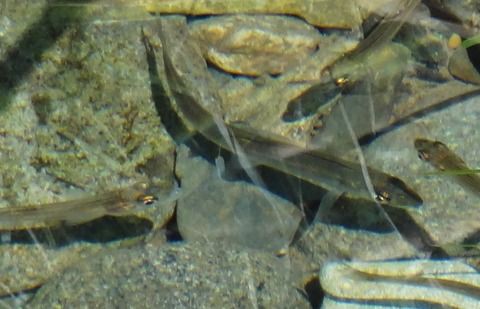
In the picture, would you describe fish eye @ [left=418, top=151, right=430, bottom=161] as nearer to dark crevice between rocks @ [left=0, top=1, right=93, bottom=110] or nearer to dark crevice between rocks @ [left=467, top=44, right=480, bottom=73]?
dark crevice between rocks @ [left=467, top=44, right=480, bottom=73]

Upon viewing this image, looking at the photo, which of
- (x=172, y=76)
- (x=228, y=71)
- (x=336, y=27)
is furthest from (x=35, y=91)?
(x=336, y=27)

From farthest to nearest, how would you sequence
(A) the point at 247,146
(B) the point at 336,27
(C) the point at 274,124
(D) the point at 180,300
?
(B) the point at 336,27 → (C) the point at 274,124 → (A) the point at 247,146 → (D) the point at 180,300

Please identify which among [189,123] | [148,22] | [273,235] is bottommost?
[273,235]

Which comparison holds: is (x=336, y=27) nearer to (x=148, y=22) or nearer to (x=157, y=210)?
(x=148, y=22)

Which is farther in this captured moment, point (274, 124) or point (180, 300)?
point (274, 124)

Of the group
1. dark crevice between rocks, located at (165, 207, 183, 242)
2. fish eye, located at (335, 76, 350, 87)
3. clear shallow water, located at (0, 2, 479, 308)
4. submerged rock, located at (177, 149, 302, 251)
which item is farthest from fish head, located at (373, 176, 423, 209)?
dark crevice between rocks, located at (165, 207, 183, 242)

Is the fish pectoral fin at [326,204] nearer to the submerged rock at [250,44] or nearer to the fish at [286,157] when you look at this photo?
the fish at [286,157]

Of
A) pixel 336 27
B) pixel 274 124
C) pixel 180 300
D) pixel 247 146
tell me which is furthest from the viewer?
pixel 336 27

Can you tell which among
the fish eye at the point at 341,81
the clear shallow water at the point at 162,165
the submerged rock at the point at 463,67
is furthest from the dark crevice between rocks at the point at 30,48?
the submerged rock at the point at 463,67
